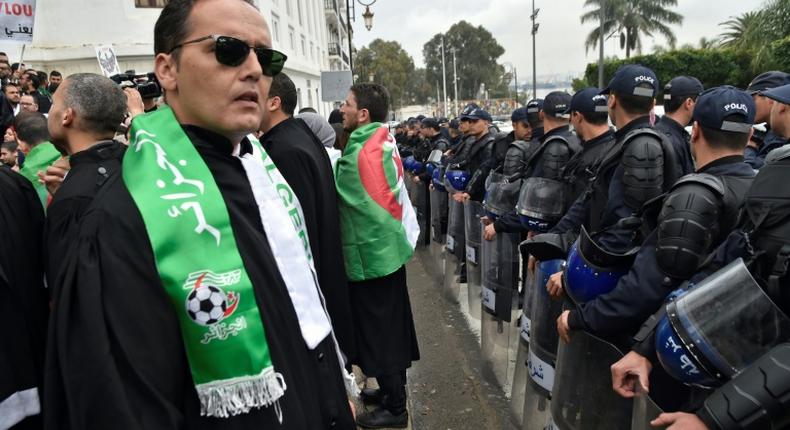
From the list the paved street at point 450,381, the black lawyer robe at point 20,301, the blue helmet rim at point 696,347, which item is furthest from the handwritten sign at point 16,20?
the blue helmet rim at point 696,347

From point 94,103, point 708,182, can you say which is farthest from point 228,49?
point 708,182

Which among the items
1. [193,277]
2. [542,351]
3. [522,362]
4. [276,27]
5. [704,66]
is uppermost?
[276,27]

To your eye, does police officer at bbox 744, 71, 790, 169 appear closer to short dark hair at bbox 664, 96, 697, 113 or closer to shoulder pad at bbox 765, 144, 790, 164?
short dark hair at bbox 664, 96, 697, 113

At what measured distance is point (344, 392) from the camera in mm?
1747

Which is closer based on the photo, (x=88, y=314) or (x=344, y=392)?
(x=88, y=314)

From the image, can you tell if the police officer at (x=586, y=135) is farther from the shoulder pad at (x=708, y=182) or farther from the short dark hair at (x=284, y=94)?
the short dark hair at (x=284, y=94)

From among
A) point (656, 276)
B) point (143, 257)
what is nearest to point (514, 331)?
point (656, 276)

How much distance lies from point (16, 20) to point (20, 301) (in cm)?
390

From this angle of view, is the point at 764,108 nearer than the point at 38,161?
No

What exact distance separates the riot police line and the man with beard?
2.49ft

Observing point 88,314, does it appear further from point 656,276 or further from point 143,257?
point 656,276

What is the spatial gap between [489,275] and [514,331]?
26.9 inches

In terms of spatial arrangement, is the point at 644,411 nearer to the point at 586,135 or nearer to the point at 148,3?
the point at 586,135

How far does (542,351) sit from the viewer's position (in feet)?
9.14
